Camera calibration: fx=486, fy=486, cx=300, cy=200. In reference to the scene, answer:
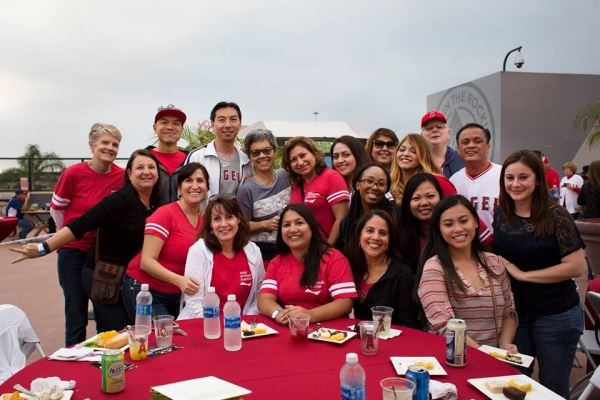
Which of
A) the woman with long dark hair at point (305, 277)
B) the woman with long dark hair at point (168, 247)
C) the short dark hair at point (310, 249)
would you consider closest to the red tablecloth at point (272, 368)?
the woman with long dark hair at point (305, 277)

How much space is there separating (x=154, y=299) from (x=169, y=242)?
45 centimetres

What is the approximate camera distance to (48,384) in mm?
2023

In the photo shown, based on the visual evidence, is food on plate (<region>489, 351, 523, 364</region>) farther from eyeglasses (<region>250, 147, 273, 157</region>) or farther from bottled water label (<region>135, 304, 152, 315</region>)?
eyeglasses (<region>250, 147, 273, 157</region>)

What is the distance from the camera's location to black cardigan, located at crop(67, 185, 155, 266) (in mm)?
3824

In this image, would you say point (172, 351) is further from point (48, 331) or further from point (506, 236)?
point (48, 331)

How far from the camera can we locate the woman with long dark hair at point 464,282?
291 cm

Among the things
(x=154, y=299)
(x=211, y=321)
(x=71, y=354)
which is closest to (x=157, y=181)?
(x=154, y=299)

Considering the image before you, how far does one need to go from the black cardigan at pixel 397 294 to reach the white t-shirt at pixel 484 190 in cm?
109

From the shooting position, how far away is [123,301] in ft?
12.8

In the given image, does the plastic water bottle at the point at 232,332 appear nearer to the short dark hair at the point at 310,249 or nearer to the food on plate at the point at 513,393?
the short dark hair at the point at 310,249

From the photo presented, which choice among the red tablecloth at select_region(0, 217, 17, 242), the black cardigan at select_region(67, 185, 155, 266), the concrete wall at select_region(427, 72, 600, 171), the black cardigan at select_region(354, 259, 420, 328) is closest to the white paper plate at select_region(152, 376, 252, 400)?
the black cardigan at select_region(354, 259, 420, 328)

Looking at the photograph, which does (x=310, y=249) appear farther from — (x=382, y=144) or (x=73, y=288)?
(x=73, y=288)

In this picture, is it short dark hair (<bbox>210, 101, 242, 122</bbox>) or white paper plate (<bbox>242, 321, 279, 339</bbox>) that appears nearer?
white paper plate (<bbox>242, 321, 279, 339</bbox>)

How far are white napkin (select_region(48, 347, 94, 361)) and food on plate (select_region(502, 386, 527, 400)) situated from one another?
6.41 feet
